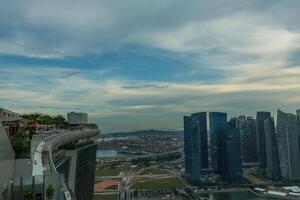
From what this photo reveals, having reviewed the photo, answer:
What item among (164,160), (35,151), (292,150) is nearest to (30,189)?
(35,151)

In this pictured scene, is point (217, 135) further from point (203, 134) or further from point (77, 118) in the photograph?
point (77, 118)

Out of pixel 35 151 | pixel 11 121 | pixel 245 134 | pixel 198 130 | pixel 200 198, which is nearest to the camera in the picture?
pixel 35 151

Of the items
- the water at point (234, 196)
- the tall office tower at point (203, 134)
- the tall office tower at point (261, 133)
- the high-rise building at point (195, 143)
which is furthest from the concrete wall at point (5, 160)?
the tall office tower at point (261, 133)

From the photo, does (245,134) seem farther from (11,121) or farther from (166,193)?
(11,121)

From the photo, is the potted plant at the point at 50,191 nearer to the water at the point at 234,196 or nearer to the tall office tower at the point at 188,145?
the water at the point at 234,196

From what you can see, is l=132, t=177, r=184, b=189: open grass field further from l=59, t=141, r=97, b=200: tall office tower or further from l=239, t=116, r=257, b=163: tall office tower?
l=59, t=141, r=97, b=200: tall office tower

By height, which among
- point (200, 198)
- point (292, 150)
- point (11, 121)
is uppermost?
point (11, 121)
